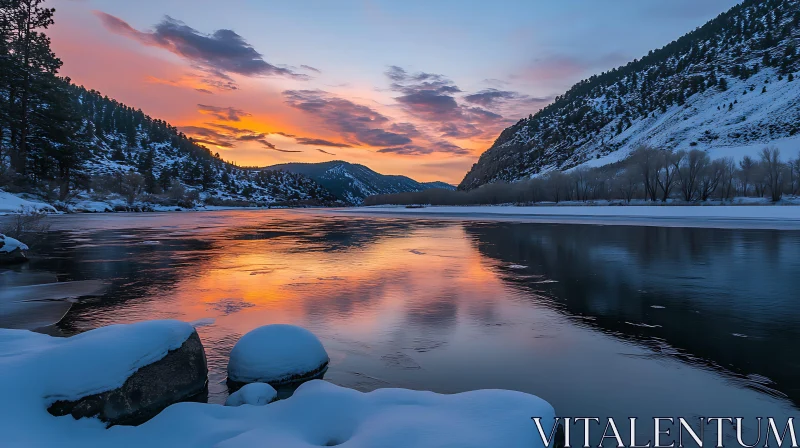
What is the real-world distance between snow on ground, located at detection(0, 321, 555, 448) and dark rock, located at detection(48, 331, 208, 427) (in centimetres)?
9

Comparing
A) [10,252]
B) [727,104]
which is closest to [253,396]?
[10,252]

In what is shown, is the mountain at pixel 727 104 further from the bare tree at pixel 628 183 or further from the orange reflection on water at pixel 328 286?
the orange reflection on water at pixel 328 286

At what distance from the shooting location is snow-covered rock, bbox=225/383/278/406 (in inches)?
217

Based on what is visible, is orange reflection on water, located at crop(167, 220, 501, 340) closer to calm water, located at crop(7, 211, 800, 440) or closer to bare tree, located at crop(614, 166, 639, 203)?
calm water, located at crop(7, 211, 800, 440)

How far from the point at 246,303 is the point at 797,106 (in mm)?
166714

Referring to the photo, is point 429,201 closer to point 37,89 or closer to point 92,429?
point 37,89

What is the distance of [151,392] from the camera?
17.7 ft

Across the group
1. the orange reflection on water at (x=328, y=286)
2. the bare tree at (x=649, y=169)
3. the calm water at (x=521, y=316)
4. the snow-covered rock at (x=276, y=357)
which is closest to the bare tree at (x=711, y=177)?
the bare tree at (x=649, y=169)

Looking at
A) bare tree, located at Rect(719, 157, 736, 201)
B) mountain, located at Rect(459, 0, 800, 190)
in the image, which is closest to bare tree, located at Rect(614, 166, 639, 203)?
bare tree, located at Rect(719, 157, 736, 201)

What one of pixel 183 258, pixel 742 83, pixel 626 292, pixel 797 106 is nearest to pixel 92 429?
→ pixel 626 292

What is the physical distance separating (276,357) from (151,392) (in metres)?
1.78

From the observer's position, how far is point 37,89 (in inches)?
2402

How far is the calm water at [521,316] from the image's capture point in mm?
6391

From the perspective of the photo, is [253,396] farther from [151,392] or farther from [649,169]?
[649,169]
